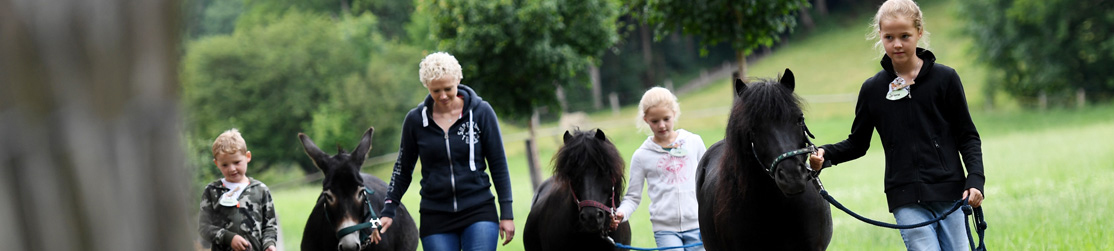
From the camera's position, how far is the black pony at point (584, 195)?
605 centimetres

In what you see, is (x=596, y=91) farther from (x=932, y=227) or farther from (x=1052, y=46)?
(x=932, y=227)

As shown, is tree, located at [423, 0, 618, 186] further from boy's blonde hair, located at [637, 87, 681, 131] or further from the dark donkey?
boy's blonde hair, located at [637, 87, 681, 131]

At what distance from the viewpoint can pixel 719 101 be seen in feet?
172

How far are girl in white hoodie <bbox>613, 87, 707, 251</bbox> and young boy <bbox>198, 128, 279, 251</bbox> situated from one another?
2.23 meters

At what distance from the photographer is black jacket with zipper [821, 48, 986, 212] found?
4.34 metres

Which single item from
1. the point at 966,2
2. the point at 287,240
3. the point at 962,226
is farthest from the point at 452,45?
the point at 966,2

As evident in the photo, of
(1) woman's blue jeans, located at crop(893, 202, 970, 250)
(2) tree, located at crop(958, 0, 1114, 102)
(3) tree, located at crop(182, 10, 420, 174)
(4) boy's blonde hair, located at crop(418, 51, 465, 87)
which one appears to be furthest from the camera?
(3) tree, located at crop(182, 10, 420, 174)

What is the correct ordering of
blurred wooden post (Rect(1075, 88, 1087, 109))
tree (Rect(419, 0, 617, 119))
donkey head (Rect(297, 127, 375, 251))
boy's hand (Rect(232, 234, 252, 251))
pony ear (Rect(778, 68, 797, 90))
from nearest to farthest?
1. pony ear (Rect(778, 68, 797, 90))
2. boy's hand (Rect(232, 234, 252, 251))
3. donkey head (Rect(297, 127, 375, 251))
4. tree (Rect(419, 0, 617, 119))
5. blurred wooden post (Rect(1075, 88, 1087, 109))

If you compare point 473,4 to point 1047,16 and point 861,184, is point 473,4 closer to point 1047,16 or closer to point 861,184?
point 861,184

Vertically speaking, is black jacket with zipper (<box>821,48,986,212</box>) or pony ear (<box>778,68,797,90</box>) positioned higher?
pony ear (<box>778,68,797,90</box>)

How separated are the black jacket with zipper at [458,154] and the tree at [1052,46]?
39244 mm

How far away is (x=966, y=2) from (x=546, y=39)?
33.4 metres

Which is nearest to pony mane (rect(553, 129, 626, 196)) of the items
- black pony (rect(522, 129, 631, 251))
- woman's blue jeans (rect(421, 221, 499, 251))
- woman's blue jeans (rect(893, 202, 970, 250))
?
black pony (rect(522, 129, 631, 251))

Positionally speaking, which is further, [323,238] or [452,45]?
[452,45]
